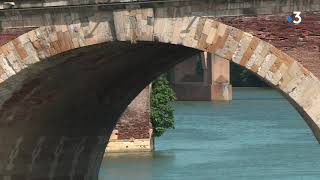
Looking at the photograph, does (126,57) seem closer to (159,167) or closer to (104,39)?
(104,39)

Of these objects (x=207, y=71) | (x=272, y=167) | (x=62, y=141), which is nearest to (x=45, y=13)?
(x=62, y=141)

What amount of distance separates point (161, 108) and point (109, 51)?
804 inches

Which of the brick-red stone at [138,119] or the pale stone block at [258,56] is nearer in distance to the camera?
the pale stone block at [258,56]

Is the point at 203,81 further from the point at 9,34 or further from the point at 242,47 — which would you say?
the point at 242,47

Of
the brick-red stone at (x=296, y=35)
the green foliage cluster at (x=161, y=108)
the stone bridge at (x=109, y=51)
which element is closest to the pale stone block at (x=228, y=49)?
the stone bridge at (x=109, y=51)

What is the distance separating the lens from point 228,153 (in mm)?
32000

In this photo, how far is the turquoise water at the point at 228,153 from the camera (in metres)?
26.8

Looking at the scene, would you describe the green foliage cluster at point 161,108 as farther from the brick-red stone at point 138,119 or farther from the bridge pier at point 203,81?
the bridge pier at point 203,81

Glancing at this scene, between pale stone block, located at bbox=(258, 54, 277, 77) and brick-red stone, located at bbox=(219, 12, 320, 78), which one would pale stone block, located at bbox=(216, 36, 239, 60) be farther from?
pale stone block, located at bbox=(258, 54, 277, 77)

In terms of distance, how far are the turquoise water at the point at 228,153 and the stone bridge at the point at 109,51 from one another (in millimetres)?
10046

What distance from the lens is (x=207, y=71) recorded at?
66812 mm

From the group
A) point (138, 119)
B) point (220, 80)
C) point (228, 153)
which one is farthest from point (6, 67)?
point (220, 80)

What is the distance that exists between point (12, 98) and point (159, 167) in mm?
15511

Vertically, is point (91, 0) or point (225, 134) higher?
point (91, 0)
